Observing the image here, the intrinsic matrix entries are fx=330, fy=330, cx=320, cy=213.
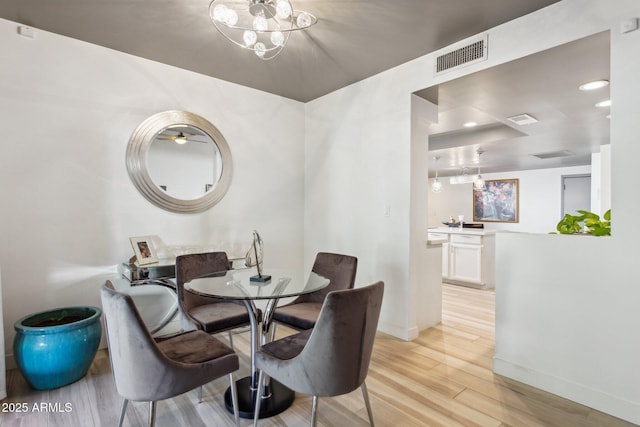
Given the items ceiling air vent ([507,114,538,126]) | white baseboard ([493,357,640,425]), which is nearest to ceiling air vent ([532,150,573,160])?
ceiling air vent ([507,114,538,126])

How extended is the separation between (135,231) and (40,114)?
1076mm

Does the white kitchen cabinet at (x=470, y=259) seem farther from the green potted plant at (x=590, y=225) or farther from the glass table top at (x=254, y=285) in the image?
the glass table top at (x=254, y=285)

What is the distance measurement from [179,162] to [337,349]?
7.83ft

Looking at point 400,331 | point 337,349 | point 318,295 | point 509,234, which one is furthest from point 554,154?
point 337,349

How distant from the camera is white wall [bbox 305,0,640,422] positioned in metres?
1.85

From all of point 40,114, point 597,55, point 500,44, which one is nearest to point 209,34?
point 40,114

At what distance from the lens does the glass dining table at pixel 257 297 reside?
178 centimetres

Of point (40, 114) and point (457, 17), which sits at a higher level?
point (457, 17)

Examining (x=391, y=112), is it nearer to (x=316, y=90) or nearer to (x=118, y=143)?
(x=316, y=90)

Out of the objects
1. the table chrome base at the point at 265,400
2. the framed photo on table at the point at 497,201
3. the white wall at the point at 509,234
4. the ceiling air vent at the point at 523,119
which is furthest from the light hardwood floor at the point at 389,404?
the framed photo on table at the point at 497,201

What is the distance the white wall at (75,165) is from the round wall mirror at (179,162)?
0.29ft

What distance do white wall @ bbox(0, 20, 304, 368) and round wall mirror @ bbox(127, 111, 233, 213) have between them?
0.29 ft

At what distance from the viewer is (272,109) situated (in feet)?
12.3

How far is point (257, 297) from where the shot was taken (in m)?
1.69
